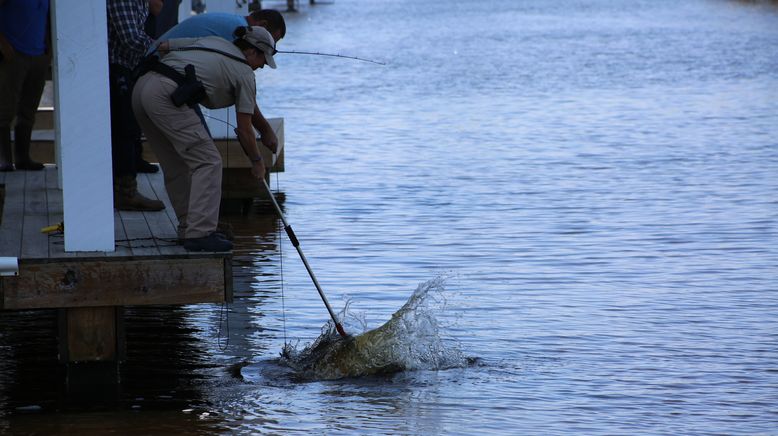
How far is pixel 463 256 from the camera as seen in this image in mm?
11102

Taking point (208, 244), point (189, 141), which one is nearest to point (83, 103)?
point (189, 141)

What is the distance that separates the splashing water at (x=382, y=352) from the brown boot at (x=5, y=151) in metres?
3.22

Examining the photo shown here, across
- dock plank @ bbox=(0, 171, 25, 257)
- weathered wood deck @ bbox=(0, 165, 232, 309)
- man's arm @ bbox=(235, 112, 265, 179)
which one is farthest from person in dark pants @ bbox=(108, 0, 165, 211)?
man's arm @ bbox=(235, 112, 265, 179)

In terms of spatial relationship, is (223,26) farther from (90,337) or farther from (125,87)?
(90,337)

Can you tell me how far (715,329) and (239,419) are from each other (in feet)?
9.92

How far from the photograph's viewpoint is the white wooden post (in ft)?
23.0

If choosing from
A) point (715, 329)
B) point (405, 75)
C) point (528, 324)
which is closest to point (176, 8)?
point (528, 324)

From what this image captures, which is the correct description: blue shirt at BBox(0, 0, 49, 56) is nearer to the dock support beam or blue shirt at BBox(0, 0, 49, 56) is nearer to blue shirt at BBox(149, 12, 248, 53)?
blue shirt at BBox(149, 12, 248, 53)

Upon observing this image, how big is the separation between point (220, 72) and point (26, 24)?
11.3 ft

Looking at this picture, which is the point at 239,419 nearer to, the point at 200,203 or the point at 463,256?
the point at 200,203

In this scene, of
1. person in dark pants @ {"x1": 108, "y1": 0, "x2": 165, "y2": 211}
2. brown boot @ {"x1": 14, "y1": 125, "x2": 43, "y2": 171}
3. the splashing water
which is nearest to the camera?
the splashing water

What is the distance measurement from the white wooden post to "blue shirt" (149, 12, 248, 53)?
21.3 inches

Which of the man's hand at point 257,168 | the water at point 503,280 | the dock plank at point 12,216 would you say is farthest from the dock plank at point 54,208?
the man's hand at point 257,168

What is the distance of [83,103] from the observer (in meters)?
7.05
